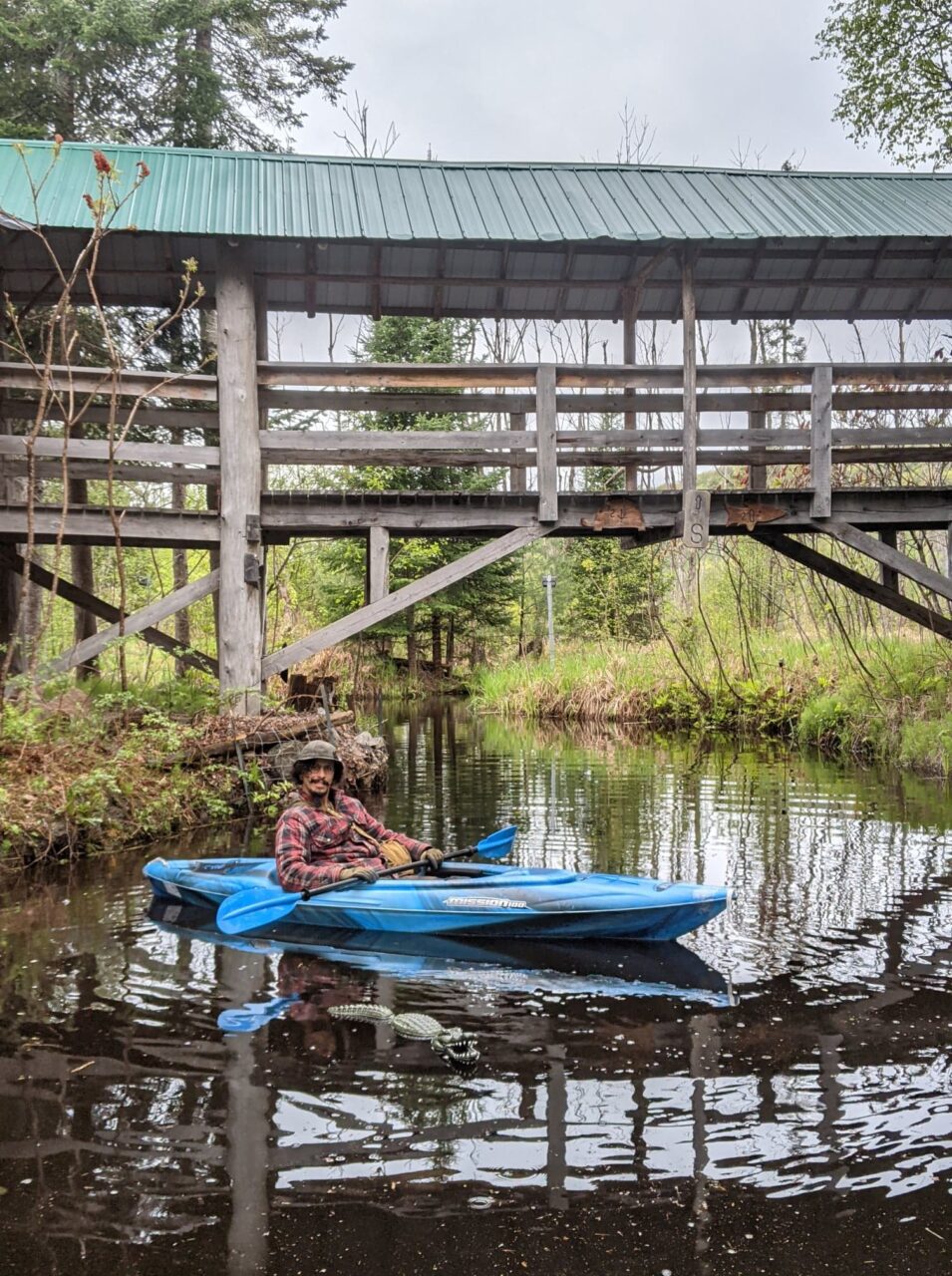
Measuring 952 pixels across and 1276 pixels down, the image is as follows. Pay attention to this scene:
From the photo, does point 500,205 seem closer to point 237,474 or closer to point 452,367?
point 452,367

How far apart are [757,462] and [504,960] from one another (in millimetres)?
7033

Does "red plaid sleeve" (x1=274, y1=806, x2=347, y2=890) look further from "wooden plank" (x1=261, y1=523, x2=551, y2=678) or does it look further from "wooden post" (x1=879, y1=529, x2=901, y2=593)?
"wooden post" (x1=879, y1=529, x2=901, y2=593)

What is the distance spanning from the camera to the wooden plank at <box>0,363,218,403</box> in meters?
10.3

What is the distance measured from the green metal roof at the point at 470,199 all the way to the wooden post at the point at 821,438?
1.48 m

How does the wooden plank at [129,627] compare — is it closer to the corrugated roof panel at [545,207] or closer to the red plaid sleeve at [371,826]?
the red plaid sleeve at [371,826]

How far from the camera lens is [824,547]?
2391 centimetres

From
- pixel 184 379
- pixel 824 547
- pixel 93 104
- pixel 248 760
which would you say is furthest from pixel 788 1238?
pixel 824 547

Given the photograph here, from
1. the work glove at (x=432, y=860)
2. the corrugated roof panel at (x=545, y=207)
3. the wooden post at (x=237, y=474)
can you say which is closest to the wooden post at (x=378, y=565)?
the wooden post at (x=237, y=474)

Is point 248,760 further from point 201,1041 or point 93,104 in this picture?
point 93,104

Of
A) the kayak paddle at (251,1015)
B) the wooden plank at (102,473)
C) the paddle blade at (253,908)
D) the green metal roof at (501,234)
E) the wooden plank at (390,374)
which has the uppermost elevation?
the green metal roof at (501,234)

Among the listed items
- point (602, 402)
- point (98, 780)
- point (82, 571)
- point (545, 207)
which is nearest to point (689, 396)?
point (602, 402)

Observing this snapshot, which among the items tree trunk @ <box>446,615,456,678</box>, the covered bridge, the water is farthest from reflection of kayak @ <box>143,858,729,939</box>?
tree trunk @ <box>446,615,456,678</box>

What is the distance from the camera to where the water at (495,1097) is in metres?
3.36

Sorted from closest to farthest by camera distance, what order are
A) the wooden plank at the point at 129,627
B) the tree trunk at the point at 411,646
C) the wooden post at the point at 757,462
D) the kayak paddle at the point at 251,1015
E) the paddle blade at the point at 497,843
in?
the kayak paddle at the point at 251,1015
the paddle blade at the point at 497,843
the wooden plank at the point at 129,627
the wooden post at the point at 757,462
the tree trunk at the point at 411,646
